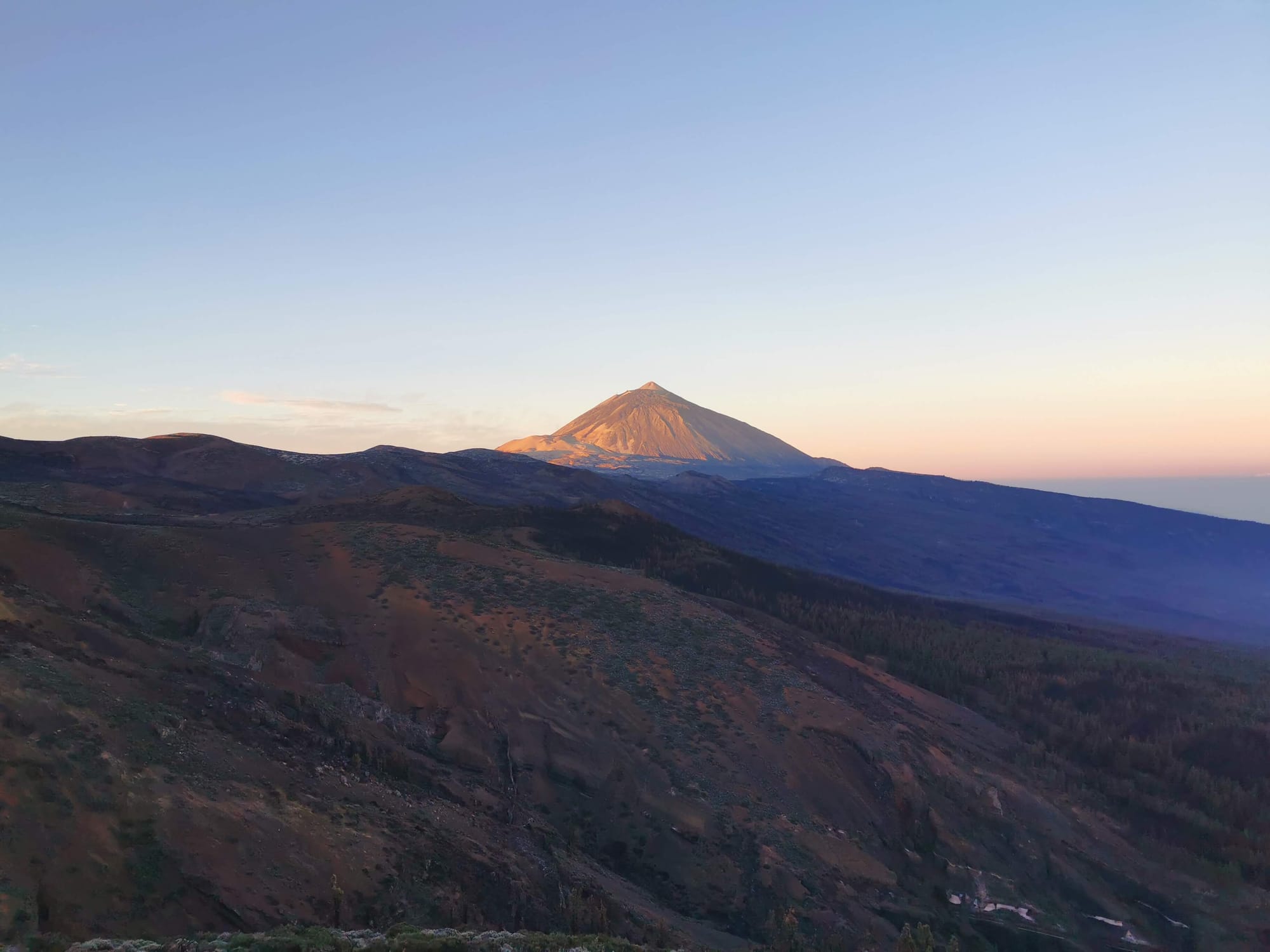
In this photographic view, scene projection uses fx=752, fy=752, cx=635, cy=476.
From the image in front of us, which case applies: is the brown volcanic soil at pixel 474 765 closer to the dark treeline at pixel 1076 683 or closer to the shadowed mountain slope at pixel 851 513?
the dark treeline at pixel 1076 683

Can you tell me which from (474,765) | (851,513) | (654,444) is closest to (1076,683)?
(474,765)

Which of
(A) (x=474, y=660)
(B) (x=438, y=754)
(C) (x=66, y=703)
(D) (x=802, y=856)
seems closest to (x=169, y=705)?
(C) (x=66, y=703)

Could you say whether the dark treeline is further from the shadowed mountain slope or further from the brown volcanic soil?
the shadowed mountain slope

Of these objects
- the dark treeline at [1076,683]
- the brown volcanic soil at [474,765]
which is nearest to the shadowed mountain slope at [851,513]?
the brown volcanic soil at [474,765]

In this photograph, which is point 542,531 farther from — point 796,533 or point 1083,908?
point 796,533

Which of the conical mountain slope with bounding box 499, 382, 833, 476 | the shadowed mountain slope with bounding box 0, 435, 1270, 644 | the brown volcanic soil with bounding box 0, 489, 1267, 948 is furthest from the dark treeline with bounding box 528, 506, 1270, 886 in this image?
the conical mountain slope with bounding box 499, 382, 833, 476
